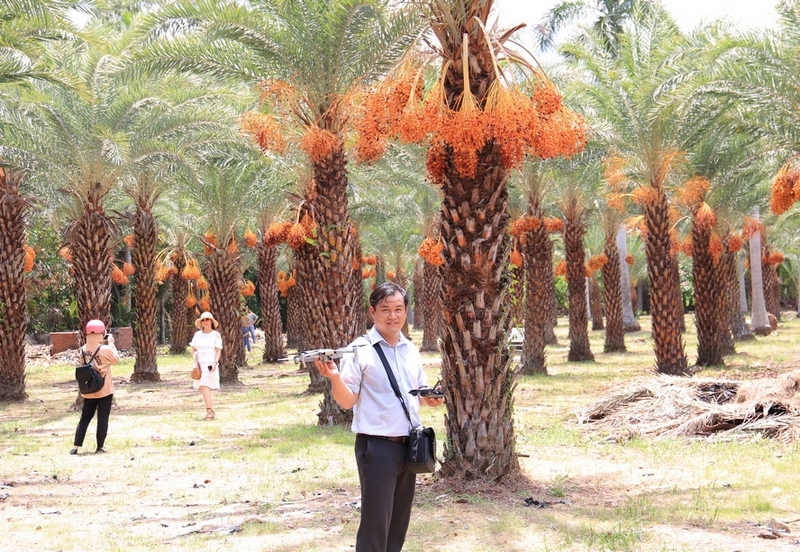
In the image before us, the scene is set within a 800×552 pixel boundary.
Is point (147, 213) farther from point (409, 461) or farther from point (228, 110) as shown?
point (409, 461)

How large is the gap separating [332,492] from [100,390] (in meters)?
3.65

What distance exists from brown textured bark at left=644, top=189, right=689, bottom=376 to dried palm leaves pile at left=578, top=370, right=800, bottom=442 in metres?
6.10

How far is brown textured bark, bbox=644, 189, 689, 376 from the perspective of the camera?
1870 centimetres

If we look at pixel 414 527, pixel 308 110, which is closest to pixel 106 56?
pixel 308 110

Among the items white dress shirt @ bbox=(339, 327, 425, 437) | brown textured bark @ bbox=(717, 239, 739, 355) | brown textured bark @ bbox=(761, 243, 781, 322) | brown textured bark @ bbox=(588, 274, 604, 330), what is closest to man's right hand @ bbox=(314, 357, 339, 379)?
white dress shirt @ bbox=(339, 327, 425, 437)

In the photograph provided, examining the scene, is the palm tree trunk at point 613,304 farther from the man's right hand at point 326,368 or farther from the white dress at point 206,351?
the man's right hand at point 326,368

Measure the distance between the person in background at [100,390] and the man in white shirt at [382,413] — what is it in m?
6.28

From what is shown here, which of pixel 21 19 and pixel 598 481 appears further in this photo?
pixel 21 19

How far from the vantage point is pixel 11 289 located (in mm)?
17016

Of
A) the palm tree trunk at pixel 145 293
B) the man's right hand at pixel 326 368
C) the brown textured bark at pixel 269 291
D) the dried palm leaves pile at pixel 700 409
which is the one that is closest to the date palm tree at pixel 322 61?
the dried palm leaves pile at pixel 700 409

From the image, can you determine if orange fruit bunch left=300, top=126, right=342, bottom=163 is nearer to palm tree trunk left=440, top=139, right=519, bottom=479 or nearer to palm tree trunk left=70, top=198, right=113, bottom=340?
palm tree trunk left=440, top=139, right=519, bottom=479

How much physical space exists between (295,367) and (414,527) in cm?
1989

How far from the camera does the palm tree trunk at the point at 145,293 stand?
2156 centimetres

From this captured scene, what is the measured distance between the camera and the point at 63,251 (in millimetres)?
27750
